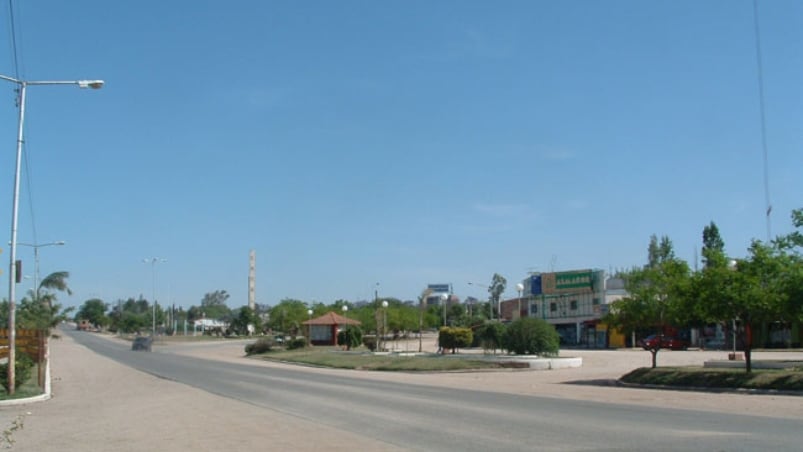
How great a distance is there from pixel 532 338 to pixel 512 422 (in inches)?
1016

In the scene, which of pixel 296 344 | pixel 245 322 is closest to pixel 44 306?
pixel 296 344

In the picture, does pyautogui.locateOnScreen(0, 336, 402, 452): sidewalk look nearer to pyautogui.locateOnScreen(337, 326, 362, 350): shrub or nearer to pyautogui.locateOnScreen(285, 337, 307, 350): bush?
pyautogui.locateOnScreen(337, 326, 362, 350): shrub

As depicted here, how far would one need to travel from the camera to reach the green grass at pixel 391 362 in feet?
134

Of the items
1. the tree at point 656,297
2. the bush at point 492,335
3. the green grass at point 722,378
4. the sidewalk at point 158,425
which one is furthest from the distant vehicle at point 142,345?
the green grass at point 722,378

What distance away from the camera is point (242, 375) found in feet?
128

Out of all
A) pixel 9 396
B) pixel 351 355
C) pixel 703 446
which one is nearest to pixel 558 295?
pixel 351 355

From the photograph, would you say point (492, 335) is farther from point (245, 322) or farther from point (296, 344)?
point (245, 322)

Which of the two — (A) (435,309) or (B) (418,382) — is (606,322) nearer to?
(B) (418,382)

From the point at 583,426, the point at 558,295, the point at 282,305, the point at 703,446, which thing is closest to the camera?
the point at 703,446

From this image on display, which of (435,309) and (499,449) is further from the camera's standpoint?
(435,309)

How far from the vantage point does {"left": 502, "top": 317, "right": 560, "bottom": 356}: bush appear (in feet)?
139

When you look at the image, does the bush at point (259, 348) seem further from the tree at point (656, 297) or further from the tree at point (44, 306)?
the tree at point (656, 297)

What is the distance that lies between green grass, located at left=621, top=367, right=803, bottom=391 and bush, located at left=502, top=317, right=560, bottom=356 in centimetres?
1228

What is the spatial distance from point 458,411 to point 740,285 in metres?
11.3
